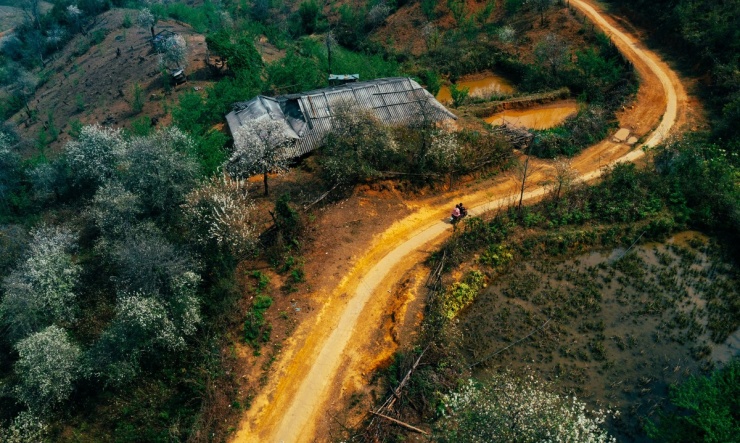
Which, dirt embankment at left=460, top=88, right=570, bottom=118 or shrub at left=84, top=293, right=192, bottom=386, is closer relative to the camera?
shrub at left=84, top=293, right=192, bottom=386

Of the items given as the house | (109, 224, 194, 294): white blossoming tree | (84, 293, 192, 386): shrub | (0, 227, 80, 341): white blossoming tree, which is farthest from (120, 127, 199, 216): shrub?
(84, 293, 192, 386): shrub

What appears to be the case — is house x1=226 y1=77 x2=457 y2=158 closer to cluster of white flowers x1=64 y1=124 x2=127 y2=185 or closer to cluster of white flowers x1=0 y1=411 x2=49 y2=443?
cluster of white flowers x1=64 y1=124 x2=127 y2=185

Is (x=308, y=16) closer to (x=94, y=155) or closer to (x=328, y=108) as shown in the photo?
(x=328, y=108)

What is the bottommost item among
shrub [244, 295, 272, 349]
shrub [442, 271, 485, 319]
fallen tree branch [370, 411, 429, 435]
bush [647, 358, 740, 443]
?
bush [647, 358, 740, 443]

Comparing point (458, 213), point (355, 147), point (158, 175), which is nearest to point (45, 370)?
point (158, 175)

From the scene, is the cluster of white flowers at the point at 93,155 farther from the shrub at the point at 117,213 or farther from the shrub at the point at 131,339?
the shrub at the point at 131,339

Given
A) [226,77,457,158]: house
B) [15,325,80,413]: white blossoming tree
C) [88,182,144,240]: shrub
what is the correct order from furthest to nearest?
1. [226,77,457,158]: house
2. [88,182,144,240]: shrub
3. [15,325,80,413]: white blossoming tree
